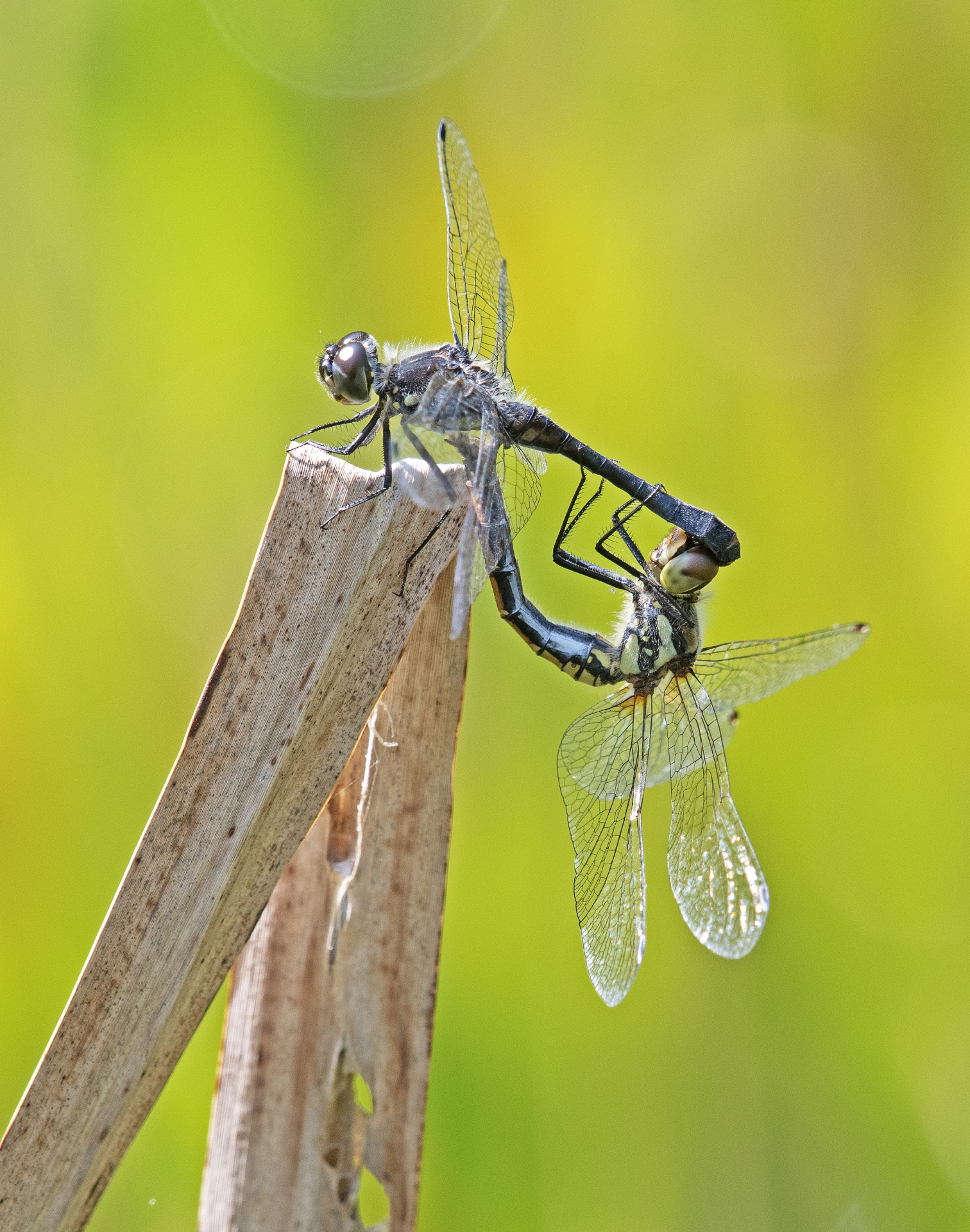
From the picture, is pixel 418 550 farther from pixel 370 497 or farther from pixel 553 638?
pixel 553 638

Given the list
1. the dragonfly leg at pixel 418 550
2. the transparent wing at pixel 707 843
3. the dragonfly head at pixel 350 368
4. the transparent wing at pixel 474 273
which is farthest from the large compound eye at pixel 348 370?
the transparent wing at pixel 707 843

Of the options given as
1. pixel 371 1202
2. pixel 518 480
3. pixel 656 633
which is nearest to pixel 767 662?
pixel 656 633

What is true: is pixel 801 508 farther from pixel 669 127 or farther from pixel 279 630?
pixel 279 630

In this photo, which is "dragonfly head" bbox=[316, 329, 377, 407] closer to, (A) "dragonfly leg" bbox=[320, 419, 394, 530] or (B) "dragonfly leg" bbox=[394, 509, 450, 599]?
(A) "dragonfly leg" bbox=[320, 419, 394, 530]

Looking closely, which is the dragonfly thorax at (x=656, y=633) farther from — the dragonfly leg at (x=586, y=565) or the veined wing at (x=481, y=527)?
the veined wing at (x=481, y=527)

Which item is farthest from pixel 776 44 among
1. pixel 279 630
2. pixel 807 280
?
pixel 279 630

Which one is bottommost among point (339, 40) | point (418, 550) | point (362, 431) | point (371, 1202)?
point (371, 1202)
